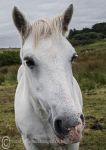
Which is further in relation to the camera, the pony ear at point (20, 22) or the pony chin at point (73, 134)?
the pony ear at point (20, 22)

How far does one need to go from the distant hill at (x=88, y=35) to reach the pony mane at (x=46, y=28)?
A: 115 ft

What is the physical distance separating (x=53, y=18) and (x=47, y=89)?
0.79 metres

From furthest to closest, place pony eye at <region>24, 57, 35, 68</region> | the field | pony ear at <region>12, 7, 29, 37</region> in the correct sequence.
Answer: the field
pony ear at <region>12, 7, 29, 37</region>
pony eye at <region>24, 57, 35, 68</region>

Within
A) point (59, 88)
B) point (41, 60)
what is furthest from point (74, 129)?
point (41, 60)

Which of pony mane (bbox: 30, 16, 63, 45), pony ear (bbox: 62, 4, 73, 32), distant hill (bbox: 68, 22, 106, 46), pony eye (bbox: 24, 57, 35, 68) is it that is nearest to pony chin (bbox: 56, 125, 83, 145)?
pony eye (bbox: 24, 57, 35, 68)

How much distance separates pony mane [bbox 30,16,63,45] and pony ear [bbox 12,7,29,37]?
3.4 inches

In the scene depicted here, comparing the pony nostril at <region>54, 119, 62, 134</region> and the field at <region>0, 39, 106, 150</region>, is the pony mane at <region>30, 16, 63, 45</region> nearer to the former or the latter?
the pony nostril at <region>54, 119, 62, 134</region>

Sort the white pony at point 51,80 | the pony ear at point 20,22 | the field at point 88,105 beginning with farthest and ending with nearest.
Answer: the field at point 88,105, the pony ear at point 20,22, the white pony at point 51,80

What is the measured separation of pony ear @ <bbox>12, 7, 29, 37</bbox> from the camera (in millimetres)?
4121

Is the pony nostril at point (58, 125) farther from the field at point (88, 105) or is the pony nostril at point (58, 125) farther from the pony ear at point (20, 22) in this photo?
the field at point (88, 105)

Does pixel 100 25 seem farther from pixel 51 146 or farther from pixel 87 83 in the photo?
pixel 51 146

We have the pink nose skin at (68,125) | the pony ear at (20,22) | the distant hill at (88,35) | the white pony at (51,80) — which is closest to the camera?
the pink nose skin at (68,125)

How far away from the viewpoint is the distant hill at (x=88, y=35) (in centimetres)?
4072

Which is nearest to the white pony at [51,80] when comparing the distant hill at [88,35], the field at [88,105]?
the field at [88,105]
